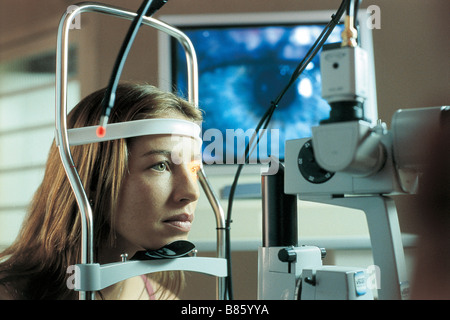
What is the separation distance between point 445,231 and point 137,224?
51cm

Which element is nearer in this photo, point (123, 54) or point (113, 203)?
point (123, 54)

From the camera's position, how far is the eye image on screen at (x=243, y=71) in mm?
1792

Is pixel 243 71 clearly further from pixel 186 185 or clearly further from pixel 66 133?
pixel 66 133

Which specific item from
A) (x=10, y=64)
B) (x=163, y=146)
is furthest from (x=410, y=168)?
(x=10, y=64)

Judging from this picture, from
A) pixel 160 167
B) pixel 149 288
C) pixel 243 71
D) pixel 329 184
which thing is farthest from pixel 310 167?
pixel 243 71

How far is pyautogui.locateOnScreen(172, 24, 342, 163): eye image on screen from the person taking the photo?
5.88ft

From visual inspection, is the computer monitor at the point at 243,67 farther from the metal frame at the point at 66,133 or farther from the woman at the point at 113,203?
the metal frame at the point at 66,133

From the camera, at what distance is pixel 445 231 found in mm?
295

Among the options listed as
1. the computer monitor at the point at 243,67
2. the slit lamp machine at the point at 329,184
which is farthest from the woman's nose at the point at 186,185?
the computer monitor at the point at 243,67

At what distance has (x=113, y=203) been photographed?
0.72m

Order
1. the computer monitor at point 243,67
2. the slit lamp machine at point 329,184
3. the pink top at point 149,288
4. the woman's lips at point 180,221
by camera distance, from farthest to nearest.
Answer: the computer monitor at point 243,67
the pink top at point 149,288
the woman's lips at point 180,221
the slit lamp machine at point 329,184

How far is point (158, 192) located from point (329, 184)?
0.33 m

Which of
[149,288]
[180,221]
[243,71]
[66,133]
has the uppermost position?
[243,71]

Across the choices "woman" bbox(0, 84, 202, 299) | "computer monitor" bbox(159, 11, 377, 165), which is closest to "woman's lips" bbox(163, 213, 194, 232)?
"woman" bbox(0, 84, 202, 299)
